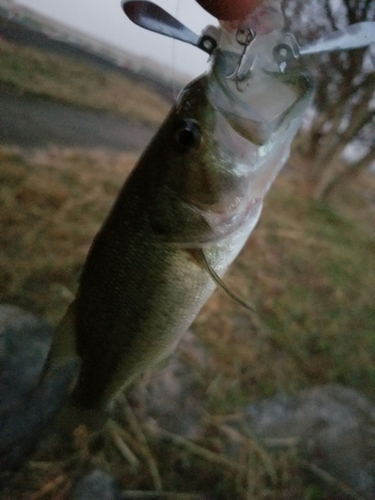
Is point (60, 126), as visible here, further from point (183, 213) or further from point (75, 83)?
point (183, 213)

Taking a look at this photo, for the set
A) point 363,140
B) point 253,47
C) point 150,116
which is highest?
point 253,47

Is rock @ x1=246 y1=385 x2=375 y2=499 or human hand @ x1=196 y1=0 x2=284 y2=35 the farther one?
rock @ x1=246 y1=385 x2=375 y2=499

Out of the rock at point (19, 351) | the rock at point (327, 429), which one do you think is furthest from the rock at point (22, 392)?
the rock at point (327, 429)

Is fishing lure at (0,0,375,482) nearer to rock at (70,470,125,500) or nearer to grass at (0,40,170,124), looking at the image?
rock at (70,470,125,500)

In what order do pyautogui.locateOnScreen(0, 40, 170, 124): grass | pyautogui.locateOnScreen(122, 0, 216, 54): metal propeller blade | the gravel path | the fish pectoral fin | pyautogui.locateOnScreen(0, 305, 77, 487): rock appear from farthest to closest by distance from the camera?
the gravel path
pyautogui.locateOnScreen(0, 40, 170, 124): grass
pyautogui.locateOnScreen(0, 305, 77, 487): rock
the fish pectoral fin
pyautogui.locateOnScreen(122, 0, 216, 54): metal propeller blade

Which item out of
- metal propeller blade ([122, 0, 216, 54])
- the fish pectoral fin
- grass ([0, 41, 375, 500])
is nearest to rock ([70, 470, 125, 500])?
grass ([0, 41, 375, 500])

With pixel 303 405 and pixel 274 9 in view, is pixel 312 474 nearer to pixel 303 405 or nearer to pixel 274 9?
pixel 303 405

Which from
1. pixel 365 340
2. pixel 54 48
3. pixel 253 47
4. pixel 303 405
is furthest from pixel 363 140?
pixel 253 47
